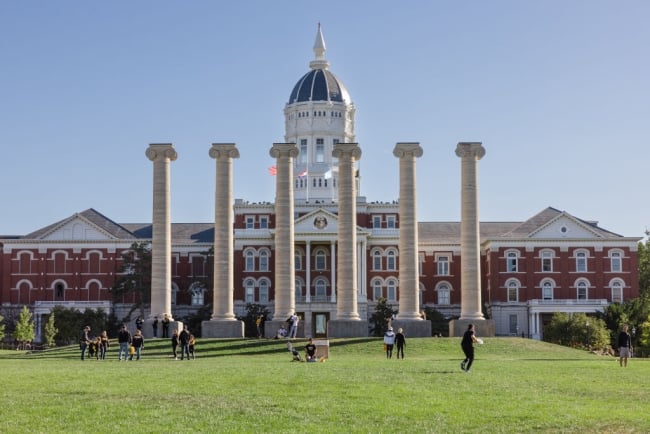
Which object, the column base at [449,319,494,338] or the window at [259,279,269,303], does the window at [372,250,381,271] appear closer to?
the window at [259,279,269,303]

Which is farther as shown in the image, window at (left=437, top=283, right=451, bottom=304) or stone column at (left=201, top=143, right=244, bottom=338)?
window at (left=437, top=283, right=451, bottom=304)

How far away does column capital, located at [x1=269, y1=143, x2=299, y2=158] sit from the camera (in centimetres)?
7650

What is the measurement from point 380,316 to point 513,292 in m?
17.1

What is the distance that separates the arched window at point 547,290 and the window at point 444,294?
461 inches

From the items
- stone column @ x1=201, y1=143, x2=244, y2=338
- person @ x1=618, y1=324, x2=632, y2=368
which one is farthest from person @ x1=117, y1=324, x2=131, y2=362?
person @ x1=618, y1=324, x2=632, y2=368

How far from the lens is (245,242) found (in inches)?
4961

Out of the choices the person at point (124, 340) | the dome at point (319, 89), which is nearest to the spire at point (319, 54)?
the dome at point (319, 89)

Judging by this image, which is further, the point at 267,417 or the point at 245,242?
the point at 245,242

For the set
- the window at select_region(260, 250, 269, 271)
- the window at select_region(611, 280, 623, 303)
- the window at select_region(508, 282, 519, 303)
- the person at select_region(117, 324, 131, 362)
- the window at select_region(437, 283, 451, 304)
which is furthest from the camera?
the window at select_region(437, 283, 451, 304)

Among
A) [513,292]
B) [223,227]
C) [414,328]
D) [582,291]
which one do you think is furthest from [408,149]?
[582,291]

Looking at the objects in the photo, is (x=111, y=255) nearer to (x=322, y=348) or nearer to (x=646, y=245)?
(x=646, y=245)

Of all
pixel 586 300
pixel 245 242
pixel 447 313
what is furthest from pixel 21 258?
pixel 586 300

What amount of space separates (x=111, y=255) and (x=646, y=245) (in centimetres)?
6688

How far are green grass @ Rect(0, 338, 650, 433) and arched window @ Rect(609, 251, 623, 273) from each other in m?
81.3
